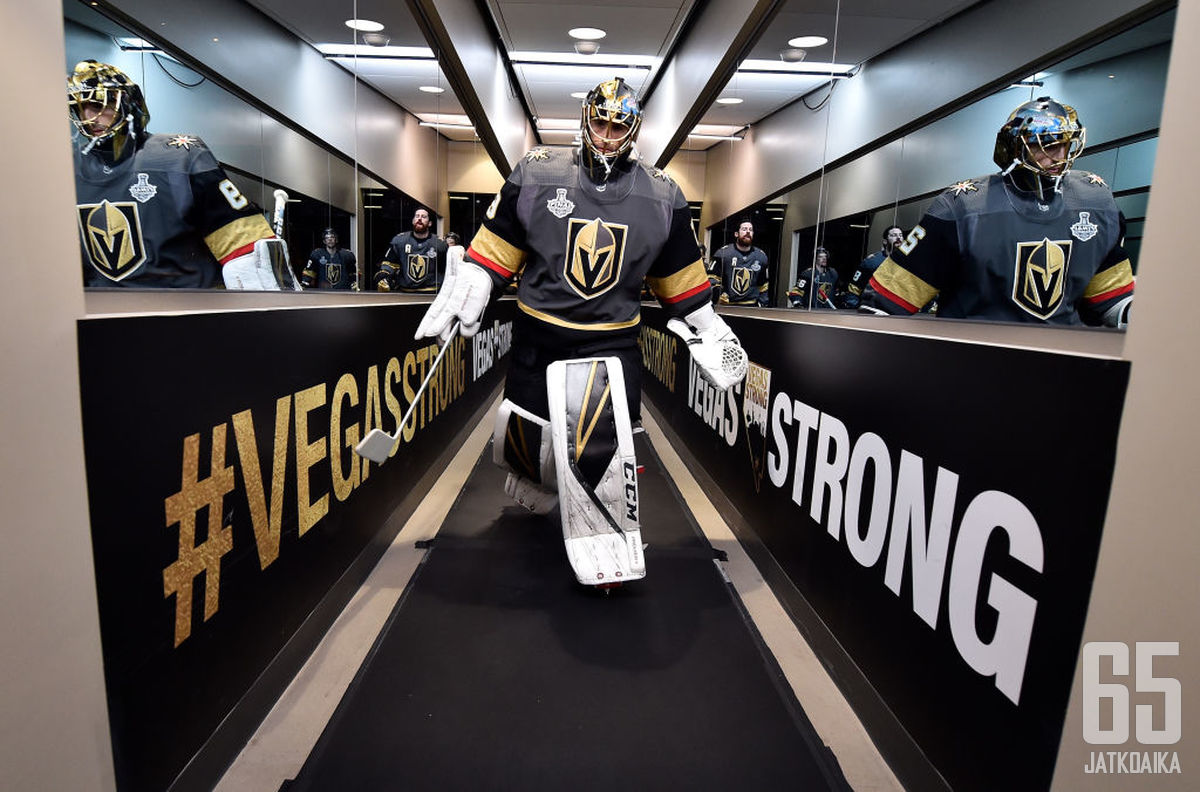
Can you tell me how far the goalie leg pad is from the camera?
2.37 m

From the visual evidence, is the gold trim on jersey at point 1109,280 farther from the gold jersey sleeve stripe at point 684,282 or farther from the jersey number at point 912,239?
the gold jersey sleeve stripe at point 684,282

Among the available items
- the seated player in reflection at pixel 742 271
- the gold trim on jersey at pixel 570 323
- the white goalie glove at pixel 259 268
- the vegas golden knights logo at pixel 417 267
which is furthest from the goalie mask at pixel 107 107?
the seated player in reflection at pixel 742 271

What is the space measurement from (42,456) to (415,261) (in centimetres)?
418

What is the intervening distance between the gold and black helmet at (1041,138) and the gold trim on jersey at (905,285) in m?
0.40

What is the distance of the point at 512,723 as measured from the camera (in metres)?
1.66

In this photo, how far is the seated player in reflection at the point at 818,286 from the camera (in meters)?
3.33

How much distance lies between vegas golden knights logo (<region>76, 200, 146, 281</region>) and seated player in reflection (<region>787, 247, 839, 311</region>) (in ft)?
8.76

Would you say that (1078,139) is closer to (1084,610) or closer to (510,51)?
(1084,610)

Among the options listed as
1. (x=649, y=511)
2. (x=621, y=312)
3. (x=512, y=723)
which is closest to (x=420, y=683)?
(x=512, y=723)

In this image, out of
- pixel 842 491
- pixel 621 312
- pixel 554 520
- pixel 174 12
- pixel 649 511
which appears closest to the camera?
pixel 174 12

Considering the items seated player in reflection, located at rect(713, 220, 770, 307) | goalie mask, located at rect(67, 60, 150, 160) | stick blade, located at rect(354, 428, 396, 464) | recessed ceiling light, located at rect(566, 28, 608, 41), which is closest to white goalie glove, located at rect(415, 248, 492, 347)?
stick blade, located at rect(354, 428, 396, 464)

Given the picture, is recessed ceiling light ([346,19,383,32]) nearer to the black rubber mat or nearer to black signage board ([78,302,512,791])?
black signage board ([78,302,512,791])

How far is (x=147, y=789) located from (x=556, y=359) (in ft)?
5.74

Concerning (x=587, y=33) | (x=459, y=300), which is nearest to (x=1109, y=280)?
(x=459, y=300)
